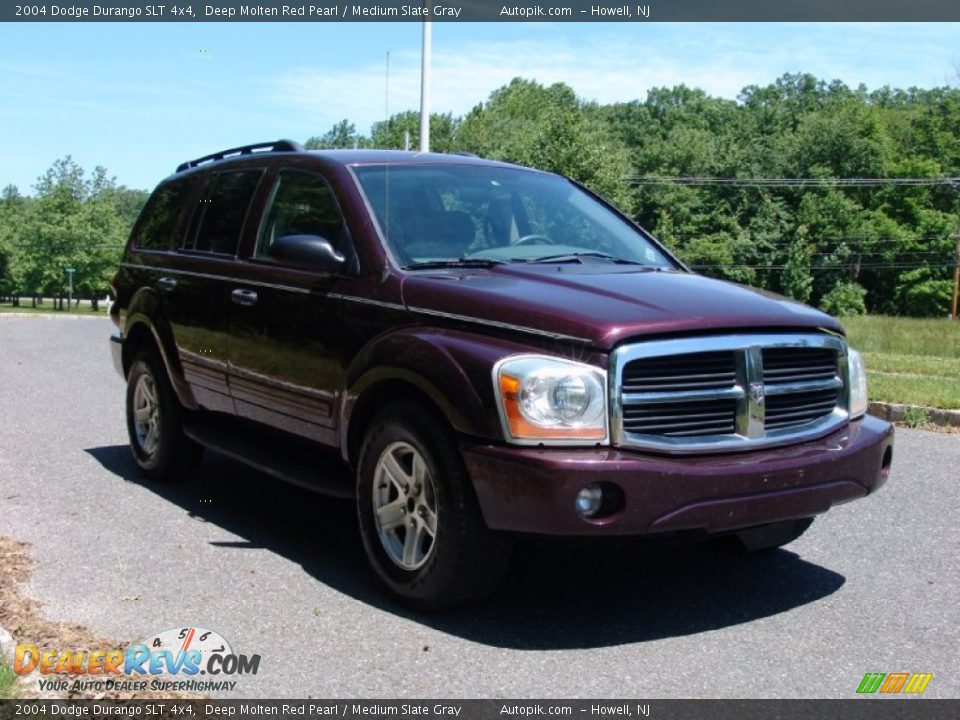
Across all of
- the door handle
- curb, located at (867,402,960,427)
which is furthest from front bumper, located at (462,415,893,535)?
curb, located at (867,402,960,427)

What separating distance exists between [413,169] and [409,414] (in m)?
1.66

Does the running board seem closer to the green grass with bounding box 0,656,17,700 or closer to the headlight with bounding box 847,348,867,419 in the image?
the green grass with bounding box 0,656,17,700

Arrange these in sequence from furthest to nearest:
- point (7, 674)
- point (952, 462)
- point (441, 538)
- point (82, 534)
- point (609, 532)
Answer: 1. point (952, 462)
2. point (82, 534)
3. point (441, 538)
4. point (609, 532)
5. point (7, 674)

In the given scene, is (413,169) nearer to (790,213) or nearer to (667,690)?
(667,690)

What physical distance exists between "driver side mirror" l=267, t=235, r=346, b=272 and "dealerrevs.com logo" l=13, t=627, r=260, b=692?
1.79m

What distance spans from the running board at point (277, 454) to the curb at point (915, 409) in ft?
21.6

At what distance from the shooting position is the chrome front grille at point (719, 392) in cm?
415

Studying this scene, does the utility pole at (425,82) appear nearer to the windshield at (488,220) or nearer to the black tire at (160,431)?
the black tire at (160,431)

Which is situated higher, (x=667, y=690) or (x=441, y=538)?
(x=441, y=538)

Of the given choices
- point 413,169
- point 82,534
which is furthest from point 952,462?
point 82,534

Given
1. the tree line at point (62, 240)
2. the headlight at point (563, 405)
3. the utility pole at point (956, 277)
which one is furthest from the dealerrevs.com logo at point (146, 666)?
the tree line at point (62, 240)

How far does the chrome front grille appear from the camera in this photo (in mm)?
4152

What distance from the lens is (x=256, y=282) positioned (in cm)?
581

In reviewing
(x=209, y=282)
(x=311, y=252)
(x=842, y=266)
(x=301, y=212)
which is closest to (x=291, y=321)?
(x=311, y=252)
